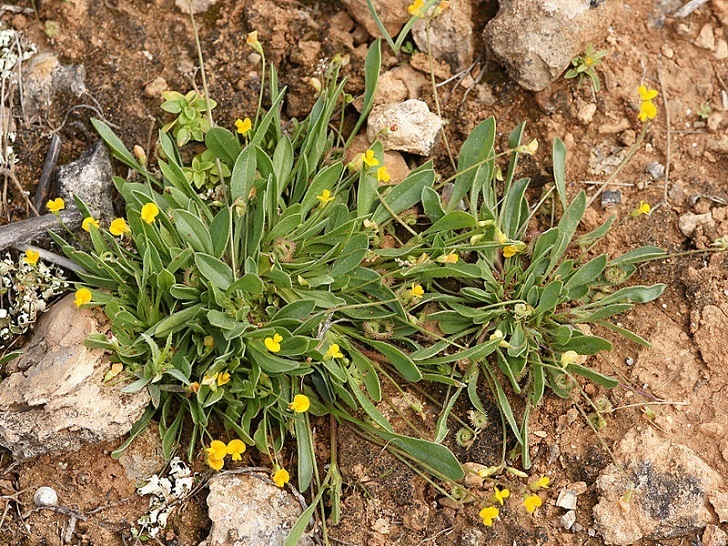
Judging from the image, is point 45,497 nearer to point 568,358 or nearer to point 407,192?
point 407,192

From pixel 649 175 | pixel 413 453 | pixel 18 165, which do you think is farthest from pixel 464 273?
pixel 18 165

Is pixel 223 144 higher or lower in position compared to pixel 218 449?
higher

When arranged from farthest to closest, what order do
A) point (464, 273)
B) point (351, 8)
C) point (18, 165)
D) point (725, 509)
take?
point (351, 8) < point (18, 165) < point (464, 273) < point (725, 509)

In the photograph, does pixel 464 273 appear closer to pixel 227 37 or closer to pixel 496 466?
pixel 496 466

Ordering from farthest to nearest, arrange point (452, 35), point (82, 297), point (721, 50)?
point (721, 50) → point (452, 35) → point (82, 297)

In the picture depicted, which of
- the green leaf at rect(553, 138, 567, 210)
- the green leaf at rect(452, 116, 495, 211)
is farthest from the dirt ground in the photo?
the green leaf at rect(452, 116, 495, 211)

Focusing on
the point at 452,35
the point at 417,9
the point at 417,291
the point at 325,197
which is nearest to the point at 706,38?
the point at 452,35
